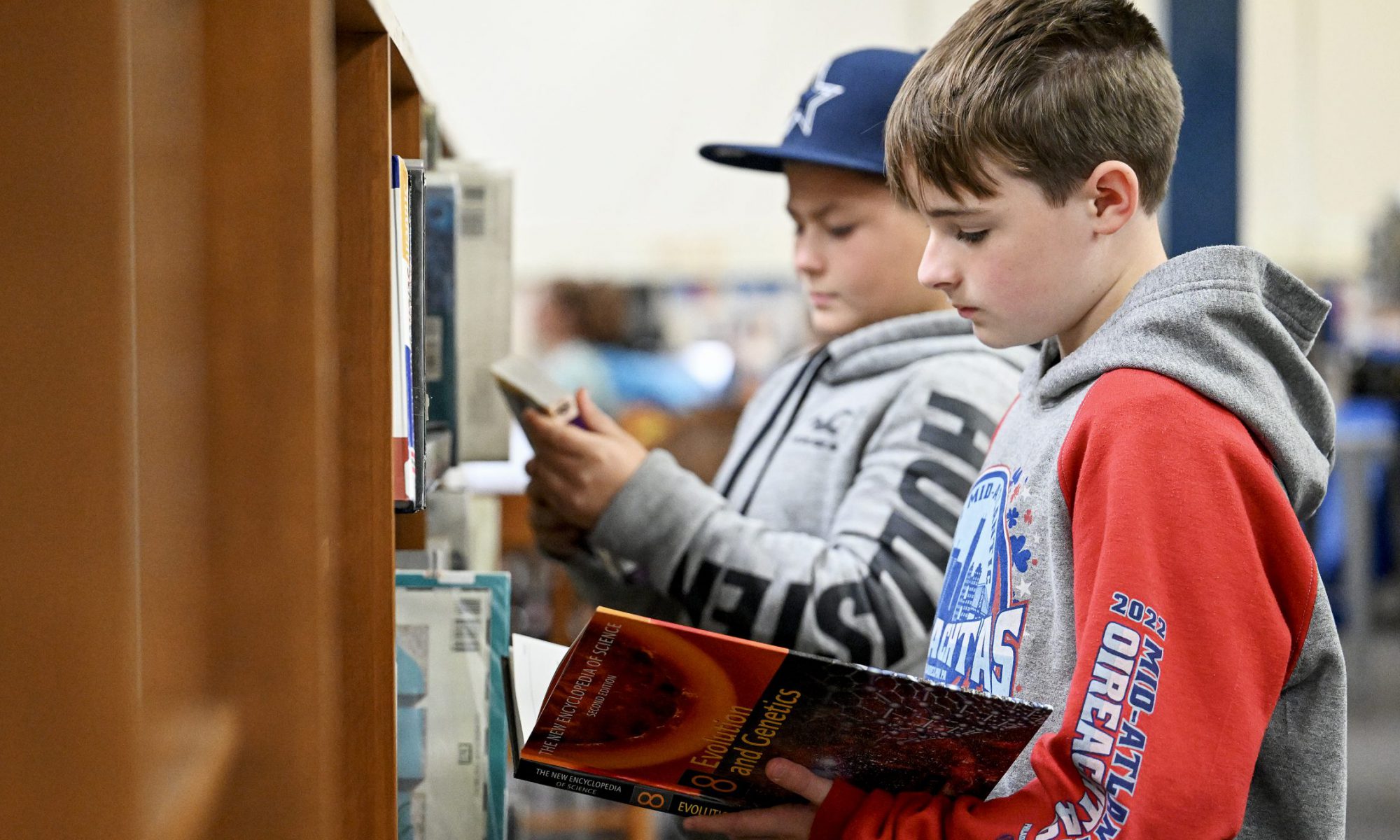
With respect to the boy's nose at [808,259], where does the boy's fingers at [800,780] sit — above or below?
below

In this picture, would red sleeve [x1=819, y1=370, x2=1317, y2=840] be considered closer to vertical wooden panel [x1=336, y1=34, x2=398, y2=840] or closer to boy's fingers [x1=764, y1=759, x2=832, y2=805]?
boy's fingers [x1=764, y1=759, x2=832, y2=805]

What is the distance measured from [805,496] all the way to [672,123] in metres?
5.47

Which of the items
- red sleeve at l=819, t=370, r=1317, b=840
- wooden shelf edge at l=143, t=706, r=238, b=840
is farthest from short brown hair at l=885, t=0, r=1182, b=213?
wooden shelf edge at l=143, t=706, r=238, b=840

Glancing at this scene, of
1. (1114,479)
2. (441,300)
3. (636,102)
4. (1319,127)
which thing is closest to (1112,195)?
(1114,479)

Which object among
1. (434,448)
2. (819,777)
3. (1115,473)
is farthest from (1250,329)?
(434,448)

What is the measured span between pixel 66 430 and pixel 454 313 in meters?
0.87

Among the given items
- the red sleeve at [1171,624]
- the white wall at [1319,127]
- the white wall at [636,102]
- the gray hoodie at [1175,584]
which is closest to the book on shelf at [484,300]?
the gray hoodie at [1175,584]

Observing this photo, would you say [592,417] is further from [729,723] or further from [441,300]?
[729,723]

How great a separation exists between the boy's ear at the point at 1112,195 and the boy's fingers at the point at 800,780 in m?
0.42

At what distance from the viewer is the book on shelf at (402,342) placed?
2.69 feet

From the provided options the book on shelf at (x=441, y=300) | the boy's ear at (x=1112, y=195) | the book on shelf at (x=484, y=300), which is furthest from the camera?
the book on shelf at (x=484, y=300)

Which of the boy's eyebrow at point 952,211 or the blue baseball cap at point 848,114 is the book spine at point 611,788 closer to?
the boy's eyebrow at point 952,211

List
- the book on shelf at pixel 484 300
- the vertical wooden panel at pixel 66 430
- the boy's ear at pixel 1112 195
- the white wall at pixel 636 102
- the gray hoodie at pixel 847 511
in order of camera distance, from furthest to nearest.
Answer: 1. the white wall at pixel 636 102
2. the book on shelf at pixel 484 300
3. the gray hoodie at pixel 847 511
4. the boy's ear at pixel 1112 195
5. the vertical wooden panel at pixel 66 430

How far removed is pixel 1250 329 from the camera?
0.80 m
